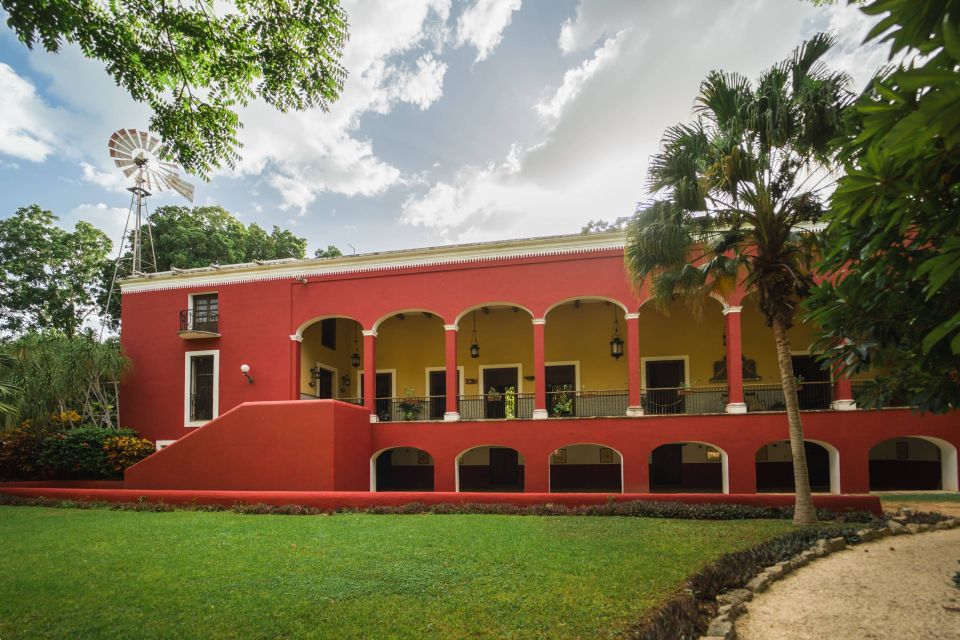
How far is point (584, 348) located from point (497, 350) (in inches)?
102

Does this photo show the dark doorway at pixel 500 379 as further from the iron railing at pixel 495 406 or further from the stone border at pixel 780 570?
the stone border at pixel 780 570

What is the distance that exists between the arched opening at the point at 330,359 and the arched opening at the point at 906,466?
1365cm

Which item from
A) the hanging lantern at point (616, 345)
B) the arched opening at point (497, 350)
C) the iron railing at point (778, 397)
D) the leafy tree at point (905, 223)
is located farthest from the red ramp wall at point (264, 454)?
the leafy tree at point (905, 223)

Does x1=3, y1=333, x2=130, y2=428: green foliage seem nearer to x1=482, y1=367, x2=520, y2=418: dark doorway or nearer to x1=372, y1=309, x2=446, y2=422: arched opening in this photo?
x1=372, y1=309, x2=446, y2=422: arched opening

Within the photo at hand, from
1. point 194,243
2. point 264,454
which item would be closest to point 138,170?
point 194,243

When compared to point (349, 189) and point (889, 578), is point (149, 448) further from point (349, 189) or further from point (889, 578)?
point (889, 578)

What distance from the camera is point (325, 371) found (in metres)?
17.8

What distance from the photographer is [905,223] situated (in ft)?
8.05

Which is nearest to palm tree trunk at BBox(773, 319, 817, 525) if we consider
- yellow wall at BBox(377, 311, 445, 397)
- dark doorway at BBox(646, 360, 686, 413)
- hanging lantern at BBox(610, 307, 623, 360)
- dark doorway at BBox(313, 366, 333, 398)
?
hanging lantern at BBox(610, 307, 623, 360)

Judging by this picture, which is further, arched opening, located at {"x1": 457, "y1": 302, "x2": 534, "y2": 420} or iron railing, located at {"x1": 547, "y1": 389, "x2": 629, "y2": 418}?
arched opening, located at {"x1": 457, "y1": 302, "x2": 534, "y2": 420}

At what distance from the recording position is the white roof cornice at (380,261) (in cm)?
1388

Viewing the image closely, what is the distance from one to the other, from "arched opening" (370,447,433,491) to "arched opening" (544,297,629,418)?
13.6 feet

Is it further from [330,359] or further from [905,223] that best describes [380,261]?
[905,223]

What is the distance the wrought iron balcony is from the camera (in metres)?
15.8
